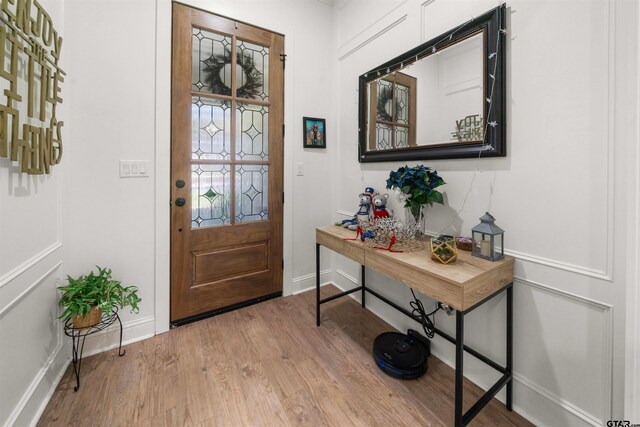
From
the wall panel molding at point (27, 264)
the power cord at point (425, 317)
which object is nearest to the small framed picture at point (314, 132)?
the power cord at point (425, 317)

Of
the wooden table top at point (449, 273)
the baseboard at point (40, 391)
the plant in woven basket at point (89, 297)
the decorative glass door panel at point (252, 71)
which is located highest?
the decorative glass door panel at point (252, 71)

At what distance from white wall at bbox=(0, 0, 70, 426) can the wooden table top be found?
5.49ft

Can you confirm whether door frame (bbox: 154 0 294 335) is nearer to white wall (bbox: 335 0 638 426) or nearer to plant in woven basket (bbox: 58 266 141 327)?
plant in woven basket (bbox: 58 266 141 327)

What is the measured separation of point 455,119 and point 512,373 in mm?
1422

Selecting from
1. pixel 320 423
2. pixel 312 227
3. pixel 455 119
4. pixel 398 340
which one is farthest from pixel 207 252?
pixel 455 119

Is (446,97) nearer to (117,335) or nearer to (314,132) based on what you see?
(314,132)

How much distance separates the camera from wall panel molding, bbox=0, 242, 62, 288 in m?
1.07

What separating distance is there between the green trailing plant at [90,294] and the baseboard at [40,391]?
0.78ft

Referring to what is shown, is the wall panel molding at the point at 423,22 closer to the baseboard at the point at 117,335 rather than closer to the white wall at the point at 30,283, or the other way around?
the white wall at the point at 30,283

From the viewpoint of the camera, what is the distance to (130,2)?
1.80m

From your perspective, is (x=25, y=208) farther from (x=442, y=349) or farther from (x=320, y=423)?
(x=442, y=349)

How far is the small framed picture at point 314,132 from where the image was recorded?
2.61 metres

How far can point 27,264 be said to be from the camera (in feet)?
4.09

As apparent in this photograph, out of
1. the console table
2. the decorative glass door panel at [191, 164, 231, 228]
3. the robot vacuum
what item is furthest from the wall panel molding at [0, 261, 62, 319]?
the robot vacuum
